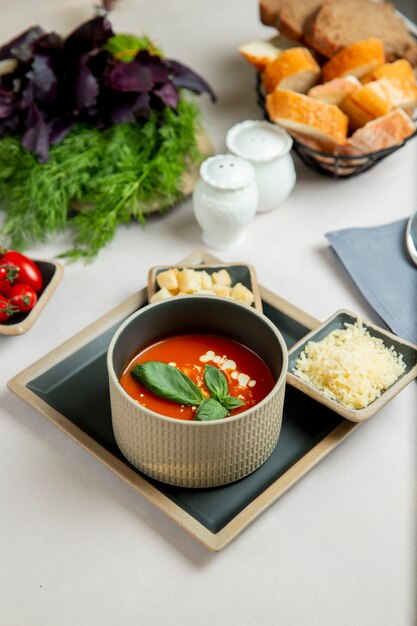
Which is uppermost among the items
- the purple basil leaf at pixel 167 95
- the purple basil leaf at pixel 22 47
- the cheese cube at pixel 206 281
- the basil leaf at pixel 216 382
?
the purple basil leaf at pixel 22 47

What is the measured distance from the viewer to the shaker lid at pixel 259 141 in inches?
56.6

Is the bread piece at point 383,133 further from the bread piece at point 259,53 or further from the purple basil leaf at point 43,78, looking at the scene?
the purple basil leaf at point 43,78

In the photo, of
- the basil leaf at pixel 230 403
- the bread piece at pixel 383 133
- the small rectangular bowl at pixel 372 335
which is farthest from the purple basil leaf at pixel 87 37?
the basil leaf at pixel 230 403

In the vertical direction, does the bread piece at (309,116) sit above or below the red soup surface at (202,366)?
above

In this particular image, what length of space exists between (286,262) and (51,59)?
62cm

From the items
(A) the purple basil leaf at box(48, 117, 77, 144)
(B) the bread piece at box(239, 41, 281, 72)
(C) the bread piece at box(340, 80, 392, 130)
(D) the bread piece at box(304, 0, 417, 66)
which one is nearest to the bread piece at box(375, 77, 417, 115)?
(C) the bread piece at box(340, 80, 392, 130)

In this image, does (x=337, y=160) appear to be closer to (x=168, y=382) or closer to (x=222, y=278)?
(x=222, y=278)

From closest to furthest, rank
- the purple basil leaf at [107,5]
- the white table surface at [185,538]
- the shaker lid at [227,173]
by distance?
the white table surface at [185,538]
the shaker lid at [227,173]
the purple basil leaf at [107,5]

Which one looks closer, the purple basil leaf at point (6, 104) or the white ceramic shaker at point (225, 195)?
the white ceramic shaker at point (225, 195)

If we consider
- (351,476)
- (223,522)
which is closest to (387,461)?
(351,476)

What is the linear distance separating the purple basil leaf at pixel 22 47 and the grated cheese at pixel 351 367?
0.85 metres

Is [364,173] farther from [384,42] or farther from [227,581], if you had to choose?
[227,581]

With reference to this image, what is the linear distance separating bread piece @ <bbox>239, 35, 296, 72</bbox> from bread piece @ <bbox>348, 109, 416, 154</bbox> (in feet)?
1.00

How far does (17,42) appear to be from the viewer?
1595 millimetres
